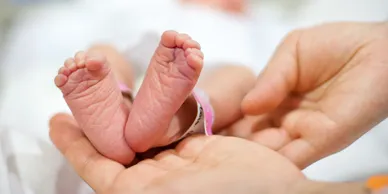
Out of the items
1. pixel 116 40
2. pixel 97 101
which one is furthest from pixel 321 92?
pixel 116 40

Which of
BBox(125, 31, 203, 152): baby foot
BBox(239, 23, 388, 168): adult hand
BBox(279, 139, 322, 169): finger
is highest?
BBox(125, 31, 203, 152): baby foot

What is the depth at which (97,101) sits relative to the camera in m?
0.64

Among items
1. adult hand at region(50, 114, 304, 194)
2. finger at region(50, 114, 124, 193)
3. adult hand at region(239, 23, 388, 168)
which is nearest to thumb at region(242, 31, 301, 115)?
adult hand at region(239, 23, 388, 168)

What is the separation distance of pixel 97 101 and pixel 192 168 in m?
0.14

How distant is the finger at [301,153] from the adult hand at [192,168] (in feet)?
0.37

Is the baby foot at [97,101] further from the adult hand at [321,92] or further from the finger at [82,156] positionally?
the adult hand at [321,92]

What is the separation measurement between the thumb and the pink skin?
14cm

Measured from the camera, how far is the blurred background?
32.6 inches

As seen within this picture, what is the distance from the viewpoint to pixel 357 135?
2.38ft

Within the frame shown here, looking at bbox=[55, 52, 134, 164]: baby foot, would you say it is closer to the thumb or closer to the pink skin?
the pink skin

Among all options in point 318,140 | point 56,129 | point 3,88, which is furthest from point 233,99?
point 3,88

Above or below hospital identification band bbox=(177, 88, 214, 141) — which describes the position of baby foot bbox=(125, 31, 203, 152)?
above

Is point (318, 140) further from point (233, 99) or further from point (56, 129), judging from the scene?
point (56, 129)

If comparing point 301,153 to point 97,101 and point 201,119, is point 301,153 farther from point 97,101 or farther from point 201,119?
point 97,101
